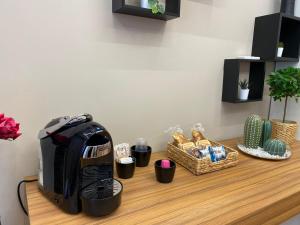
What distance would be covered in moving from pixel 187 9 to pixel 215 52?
0.30 metres

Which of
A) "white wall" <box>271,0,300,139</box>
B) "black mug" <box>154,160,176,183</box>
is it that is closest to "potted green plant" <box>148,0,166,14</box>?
"black mug" <box>154,160,176,183</box>

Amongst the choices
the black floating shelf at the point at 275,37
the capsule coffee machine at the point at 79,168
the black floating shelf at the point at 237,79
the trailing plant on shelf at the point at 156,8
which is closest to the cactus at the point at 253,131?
the black floating shelf at the point at 237,79

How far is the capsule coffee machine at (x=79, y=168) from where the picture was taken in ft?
2.42

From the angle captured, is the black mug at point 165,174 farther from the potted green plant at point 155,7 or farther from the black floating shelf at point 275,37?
the black floating shelf at point 275,37

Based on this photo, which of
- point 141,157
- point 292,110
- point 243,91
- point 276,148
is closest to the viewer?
point 141,157

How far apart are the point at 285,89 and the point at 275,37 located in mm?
331

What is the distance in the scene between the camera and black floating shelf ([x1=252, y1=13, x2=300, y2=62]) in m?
1.43

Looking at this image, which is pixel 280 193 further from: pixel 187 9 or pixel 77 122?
pixel 187 9

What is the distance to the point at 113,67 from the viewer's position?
1.10m

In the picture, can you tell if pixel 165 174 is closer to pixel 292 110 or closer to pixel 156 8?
pixel 156 8

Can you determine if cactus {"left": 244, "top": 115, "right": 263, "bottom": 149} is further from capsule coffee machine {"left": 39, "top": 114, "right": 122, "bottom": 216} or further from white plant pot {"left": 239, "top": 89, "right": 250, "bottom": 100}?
capsule coffee machine {"left": 39, "top": 114, "right": 122, "bottom": 216}

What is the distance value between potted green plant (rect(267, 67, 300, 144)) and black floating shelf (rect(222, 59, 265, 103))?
143 mm

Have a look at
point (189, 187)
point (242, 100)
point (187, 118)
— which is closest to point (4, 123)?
point (189, 187)

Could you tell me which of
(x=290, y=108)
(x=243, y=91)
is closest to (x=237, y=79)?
(x=243, y=91)
